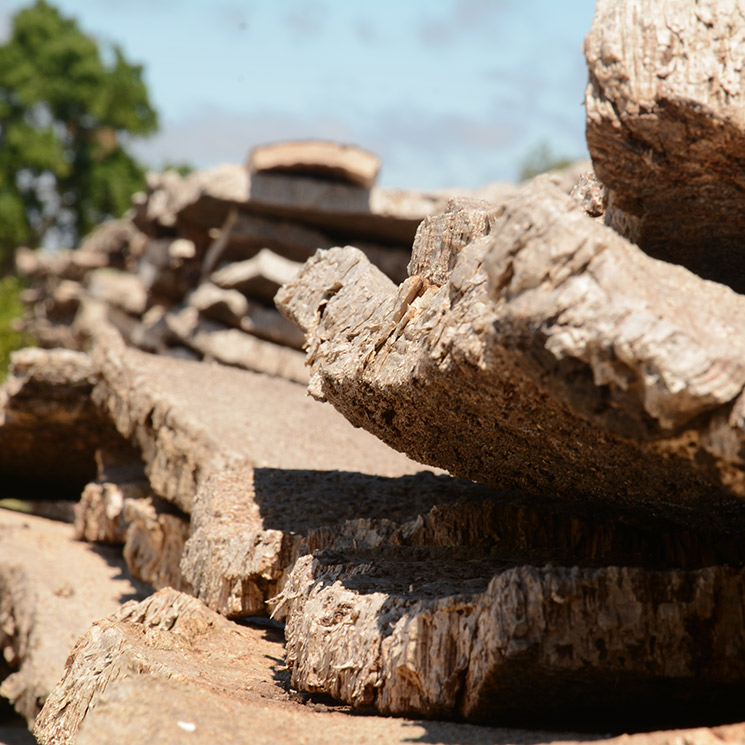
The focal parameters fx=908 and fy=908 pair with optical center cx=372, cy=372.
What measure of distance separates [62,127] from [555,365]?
3668 centimetres

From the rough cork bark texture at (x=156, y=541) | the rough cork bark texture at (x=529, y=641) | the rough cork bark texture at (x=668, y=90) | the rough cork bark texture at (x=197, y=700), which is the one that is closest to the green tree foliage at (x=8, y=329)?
the rough cork bark texture at (x=156, y=541)

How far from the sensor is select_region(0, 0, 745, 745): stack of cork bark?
6.91 feet

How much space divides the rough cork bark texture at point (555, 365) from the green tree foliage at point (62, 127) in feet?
104

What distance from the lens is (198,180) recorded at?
10812 mm

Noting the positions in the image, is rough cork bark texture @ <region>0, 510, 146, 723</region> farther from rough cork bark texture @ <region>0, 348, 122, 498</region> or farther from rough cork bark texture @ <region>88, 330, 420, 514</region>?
rough cork bark texture @ <region>88, 330, 420, 514</region>

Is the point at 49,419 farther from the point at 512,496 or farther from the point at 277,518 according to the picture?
the point at 512,496

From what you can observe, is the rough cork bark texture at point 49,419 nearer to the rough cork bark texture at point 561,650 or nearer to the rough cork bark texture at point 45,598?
the rough cork bark texture at point 45,598

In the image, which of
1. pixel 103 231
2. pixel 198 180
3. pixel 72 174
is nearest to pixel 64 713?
pixel 198 180

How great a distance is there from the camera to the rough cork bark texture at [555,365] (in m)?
2.00

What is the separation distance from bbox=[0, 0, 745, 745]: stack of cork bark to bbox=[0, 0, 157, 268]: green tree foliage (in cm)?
3048

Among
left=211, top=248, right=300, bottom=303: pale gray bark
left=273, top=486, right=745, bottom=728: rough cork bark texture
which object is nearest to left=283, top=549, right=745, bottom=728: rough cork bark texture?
left=273, top=486, right=745, bottom=728: rough cork bark texture

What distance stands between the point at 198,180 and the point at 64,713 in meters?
8.40

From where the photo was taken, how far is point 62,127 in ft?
A: 116

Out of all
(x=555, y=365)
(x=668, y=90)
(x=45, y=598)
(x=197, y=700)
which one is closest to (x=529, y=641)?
(x=555, y=365)
